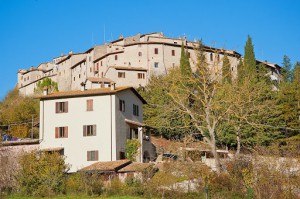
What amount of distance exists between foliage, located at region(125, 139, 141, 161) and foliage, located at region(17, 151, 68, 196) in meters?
10.3

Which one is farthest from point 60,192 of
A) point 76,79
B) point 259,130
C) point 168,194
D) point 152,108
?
point 76,79

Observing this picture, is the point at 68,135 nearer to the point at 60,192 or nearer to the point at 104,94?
the point at 104,94

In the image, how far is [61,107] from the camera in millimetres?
41469

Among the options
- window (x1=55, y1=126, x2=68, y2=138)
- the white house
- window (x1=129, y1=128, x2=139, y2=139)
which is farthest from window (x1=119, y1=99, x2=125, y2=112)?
window (x1=55, y1=126, x2=68, y2=138)

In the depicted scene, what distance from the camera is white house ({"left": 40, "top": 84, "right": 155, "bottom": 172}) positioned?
39.5 m

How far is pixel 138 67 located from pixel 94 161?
42516 mm

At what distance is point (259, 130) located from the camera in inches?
1873

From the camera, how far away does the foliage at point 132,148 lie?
Answer: 40.2 meters

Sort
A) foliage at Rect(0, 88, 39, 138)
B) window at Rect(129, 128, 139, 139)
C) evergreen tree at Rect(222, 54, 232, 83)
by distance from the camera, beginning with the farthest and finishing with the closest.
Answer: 1. foliage at Rect(0, 88, 39, 138)
2. window at Rect(129, 128, 139, 139)
3. evergreen tree at Rect(222, 54, 232, 83)

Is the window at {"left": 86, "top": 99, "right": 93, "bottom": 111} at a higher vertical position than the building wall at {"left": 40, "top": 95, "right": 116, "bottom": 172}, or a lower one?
higher

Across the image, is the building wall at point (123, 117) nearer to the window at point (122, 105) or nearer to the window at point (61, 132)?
the window at point (122, 105)

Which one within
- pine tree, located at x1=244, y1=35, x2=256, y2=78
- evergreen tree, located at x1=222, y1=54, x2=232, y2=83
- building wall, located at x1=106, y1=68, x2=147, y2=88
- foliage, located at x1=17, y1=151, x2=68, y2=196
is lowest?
foliage, located at x1=17, y1=151, x2=68, y2=196

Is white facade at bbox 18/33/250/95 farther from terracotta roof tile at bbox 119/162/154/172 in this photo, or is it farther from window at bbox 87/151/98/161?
terracotta roof tile at bbox 119/162/154/172

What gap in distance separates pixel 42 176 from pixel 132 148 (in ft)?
41.6
